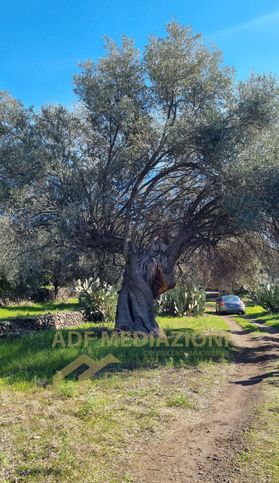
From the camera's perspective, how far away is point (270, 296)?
25.3 meters

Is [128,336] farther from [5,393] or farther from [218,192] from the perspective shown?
[5,393]

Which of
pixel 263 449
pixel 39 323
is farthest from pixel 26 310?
pixel 263 449

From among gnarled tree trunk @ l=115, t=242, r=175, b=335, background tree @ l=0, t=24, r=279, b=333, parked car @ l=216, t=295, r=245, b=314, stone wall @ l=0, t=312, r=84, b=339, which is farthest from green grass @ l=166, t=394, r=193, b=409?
parked car @ l=216, t=295, r=245, b=314

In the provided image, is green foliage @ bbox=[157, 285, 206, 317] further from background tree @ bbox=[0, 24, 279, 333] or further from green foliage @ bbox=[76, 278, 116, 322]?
background tree @ bbox=[0, 24, 279, 333]

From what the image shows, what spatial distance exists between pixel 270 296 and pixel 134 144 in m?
16.6

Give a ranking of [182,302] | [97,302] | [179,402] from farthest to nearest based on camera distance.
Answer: [182,302], [97,302], [179,402]

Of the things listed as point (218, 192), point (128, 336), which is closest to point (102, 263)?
point (128, 336)

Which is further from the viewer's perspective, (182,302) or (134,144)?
(182,302)

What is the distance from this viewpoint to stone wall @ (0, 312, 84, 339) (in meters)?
14.0

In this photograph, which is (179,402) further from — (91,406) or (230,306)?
(230,306)

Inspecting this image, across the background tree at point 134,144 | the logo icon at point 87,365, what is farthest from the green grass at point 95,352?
the background tree at point 134,144

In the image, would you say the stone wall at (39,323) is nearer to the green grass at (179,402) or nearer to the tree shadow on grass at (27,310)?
the tree shadow on grass at (27,310)

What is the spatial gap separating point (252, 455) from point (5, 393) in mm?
4051

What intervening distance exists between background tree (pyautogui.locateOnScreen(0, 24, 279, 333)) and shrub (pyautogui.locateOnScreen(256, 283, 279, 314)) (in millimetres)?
12248
